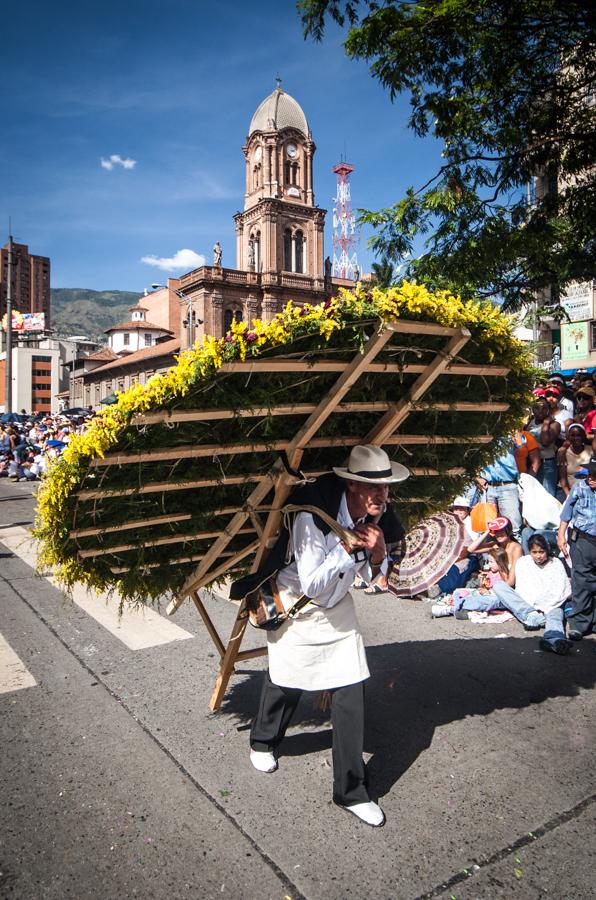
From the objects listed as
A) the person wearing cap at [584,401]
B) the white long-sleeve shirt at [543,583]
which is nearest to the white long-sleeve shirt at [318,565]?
Answer: the white long-sleeve shirt at [543,583]

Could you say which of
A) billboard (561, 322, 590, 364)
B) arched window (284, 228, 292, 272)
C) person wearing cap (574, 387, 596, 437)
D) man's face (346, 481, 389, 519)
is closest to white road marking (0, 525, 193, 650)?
man's face (346, 481, 389, 519)

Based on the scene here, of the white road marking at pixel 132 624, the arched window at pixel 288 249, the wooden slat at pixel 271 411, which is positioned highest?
the arched window at pixel 288 249

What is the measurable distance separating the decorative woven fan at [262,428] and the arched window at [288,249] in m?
65.4

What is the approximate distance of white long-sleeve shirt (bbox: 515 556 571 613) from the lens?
6434mm

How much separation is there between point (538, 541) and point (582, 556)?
53cm

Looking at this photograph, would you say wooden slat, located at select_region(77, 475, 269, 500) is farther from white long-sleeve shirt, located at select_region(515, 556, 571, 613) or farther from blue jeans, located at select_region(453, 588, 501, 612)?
white long-sleeve shirt, located at select_region(515, 556, 571, 613)

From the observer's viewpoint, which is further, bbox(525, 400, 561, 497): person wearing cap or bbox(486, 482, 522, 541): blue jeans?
bbox(525, 400, 561, 497): person wearing cap

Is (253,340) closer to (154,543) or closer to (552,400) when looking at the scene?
(154,543)

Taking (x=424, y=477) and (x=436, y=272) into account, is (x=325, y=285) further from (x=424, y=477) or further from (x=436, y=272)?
(x=424, y=477)

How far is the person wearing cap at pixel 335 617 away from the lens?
10.5 ft

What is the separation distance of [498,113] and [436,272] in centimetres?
219

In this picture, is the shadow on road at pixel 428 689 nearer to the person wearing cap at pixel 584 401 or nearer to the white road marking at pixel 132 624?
the white road marking at pixel 132 624

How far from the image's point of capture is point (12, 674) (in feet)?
16.9

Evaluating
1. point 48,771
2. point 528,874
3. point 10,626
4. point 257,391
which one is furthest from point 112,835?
point 10,626
